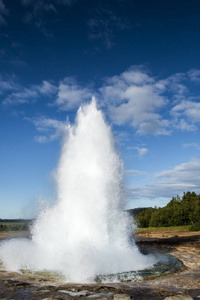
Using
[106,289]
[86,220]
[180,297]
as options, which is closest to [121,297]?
[106,289]

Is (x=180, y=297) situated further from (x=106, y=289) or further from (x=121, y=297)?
(x=106, y=289)

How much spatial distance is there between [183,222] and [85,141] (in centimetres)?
5361

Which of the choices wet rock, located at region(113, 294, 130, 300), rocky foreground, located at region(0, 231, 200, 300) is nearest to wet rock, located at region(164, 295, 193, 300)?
rocky foreground, located at region(0, 231, 200, 300)

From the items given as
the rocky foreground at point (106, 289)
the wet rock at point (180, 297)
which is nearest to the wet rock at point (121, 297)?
the rocky foreground at point (106, 289)

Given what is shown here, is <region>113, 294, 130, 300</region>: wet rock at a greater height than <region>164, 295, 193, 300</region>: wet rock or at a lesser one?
greater

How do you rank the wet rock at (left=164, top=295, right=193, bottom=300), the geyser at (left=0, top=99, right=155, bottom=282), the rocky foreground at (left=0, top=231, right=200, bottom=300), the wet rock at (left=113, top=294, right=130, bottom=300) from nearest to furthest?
the wet rock at (left=164, top=295, right=193, bottom=300) < the wet rock at (left=113, top=294, right=130, bottom=300) < the rocky foreground at (left=0, top=231, right=200, bottom=300) < the geyser at (left=0, top=99, right=155, bottom=282)

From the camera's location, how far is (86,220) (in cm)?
2016

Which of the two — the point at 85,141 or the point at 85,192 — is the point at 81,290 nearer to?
the point at 85,192

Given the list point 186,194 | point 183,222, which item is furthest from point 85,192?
point 186,194

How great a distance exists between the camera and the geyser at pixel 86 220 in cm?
1714

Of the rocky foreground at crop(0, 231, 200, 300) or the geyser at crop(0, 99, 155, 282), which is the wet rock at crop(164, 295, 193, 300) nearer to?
the rocky foreground at crop(0, 231, 200, 300)

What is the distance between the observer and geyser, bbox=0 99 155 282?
Answer: 17.1m

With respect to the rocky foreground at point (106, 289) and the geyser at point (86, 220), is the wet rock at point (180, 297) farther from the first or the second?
the geyser at point (86, 220)

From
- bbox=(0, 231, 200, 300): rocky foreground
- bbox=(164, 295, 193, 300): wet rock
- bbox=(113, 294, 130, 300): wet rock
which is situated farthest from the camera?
bbox=(0, 231, 200, 300): rocky foreground
